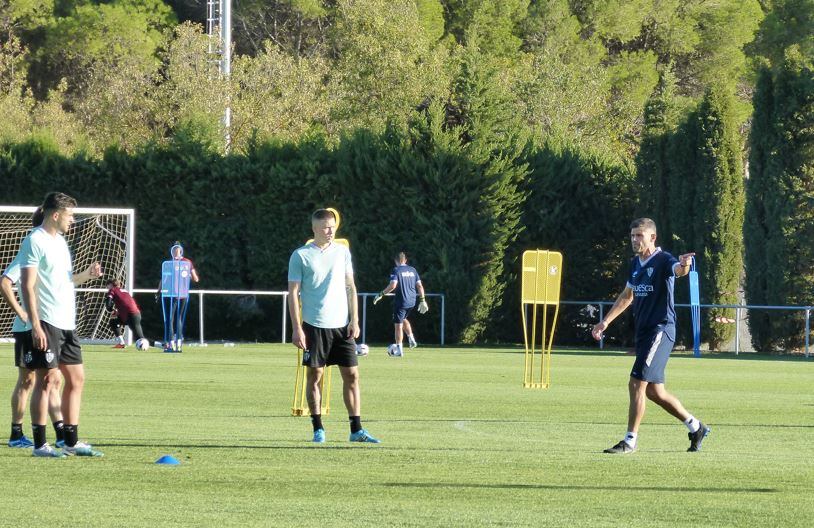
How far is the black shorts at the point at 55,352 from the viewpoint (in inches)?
440

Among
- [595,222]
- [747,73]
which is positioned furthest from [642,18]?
[595,222]

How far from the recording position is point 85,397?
1812cm

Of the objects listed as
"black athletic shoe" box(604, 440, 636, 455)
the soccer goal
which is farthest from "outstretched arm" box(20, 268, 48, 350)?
the soccer goal

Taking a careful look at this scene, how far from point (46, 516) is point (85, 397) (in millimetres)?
9833

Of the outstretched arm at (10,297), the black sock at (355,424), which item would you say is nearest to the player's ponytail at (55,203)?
the outstretched arm at (10,297)

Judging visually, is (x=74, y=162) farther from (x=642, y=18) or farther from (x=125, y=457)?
(x=642, y=18)

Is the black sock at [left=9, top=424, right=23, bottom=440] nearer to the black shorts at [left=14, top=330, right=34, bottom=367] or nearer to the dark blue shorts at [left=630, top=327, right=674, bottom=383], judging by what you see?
the black shorts at [left=14, top=330, right=34, bottom=367]

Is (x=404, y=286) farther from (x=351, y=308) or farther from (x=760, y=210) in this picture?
(x=351, y=308)

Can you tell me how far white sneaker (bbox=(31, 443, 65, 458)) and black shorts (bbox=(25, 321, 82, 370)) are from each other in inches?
25.5

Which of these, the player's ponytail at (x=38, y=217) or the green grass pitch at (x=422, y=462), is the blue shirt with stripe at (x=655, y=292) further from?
the player's ponytail at (x=38, y=217)

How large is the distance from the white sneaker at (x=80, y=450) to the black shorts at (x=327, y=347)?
77.0 inches

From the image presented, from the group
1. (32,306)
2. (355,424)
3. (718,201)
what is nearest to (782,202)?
(718,201)

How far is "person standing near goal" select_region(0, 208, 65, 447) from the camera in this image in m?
11.3

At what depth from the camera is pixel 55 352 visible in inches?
443
